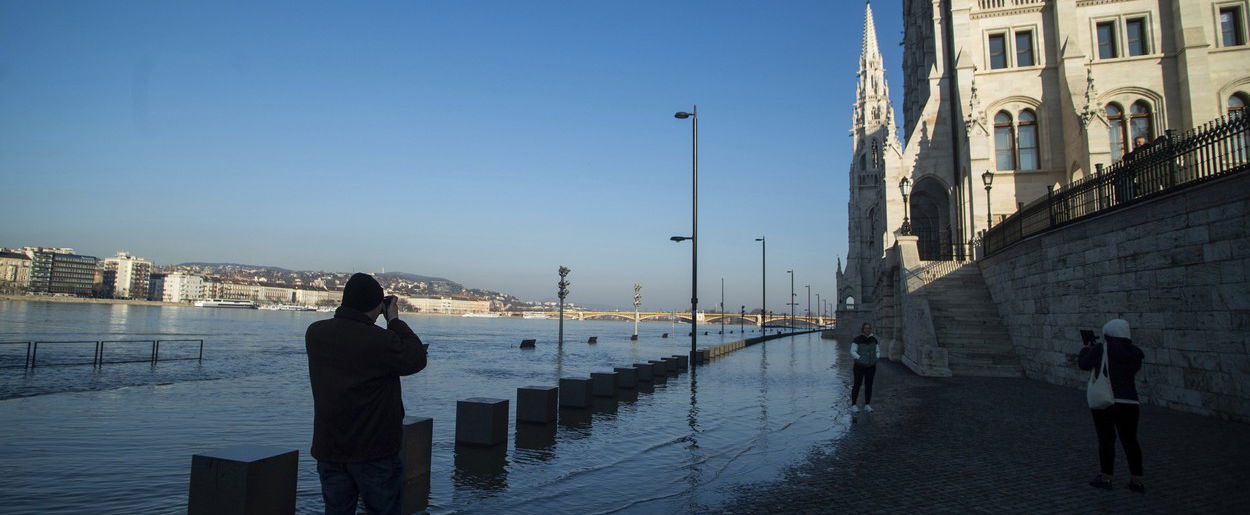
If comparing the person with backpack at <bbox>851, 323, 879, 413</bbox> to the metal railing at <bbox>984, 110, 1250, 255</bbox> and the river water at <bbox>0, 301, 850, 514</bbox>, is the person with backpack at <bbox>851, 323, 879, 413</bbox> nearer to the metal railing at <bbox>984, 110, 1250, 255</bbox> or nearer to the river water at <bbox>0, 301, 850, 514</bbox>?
the river water at <bbox>0, 301, 850, 514</bbox>

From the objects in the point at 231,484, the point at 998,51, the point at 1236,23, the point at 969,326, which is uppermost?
the point at 998,51

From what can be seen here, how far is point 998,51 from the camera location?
105 feet

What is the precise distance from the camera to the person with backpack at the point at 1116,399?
6238 mm

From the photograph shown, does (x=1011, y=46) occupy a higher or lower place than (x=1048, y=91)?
higher

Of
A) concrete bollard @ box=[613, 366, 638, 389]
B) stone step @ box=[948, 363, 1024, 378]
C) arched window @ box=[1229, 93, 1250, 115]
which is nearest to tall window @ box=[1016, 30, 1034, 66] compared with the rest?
arched window @ box=[1229, 93, 1250, 115]

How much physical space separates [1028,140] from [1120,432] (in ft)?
96.0

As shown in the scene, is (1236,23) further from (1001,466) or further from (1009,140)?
(1001,466)

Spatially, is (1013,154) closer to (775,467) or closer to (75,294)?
(775,467)

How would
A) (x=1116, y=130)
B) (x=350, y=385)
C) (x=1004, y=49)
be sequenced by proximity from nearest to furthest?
(x=350, y=385)
(x=1116, y=130)
(x=1004, y=49)

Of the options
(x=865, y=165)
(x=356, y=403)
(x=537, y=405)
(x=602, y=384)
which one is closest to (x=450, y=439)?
(x=537, y=405)

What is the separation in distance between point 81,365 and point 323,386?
24850mm

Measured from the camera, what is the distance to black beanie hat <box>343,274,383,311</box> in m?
Answer: 3.73

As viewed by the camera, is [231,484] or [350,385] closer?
[350,385]

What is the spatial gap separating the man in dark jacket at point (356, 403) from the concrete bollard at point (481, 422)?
4943 millimetres
